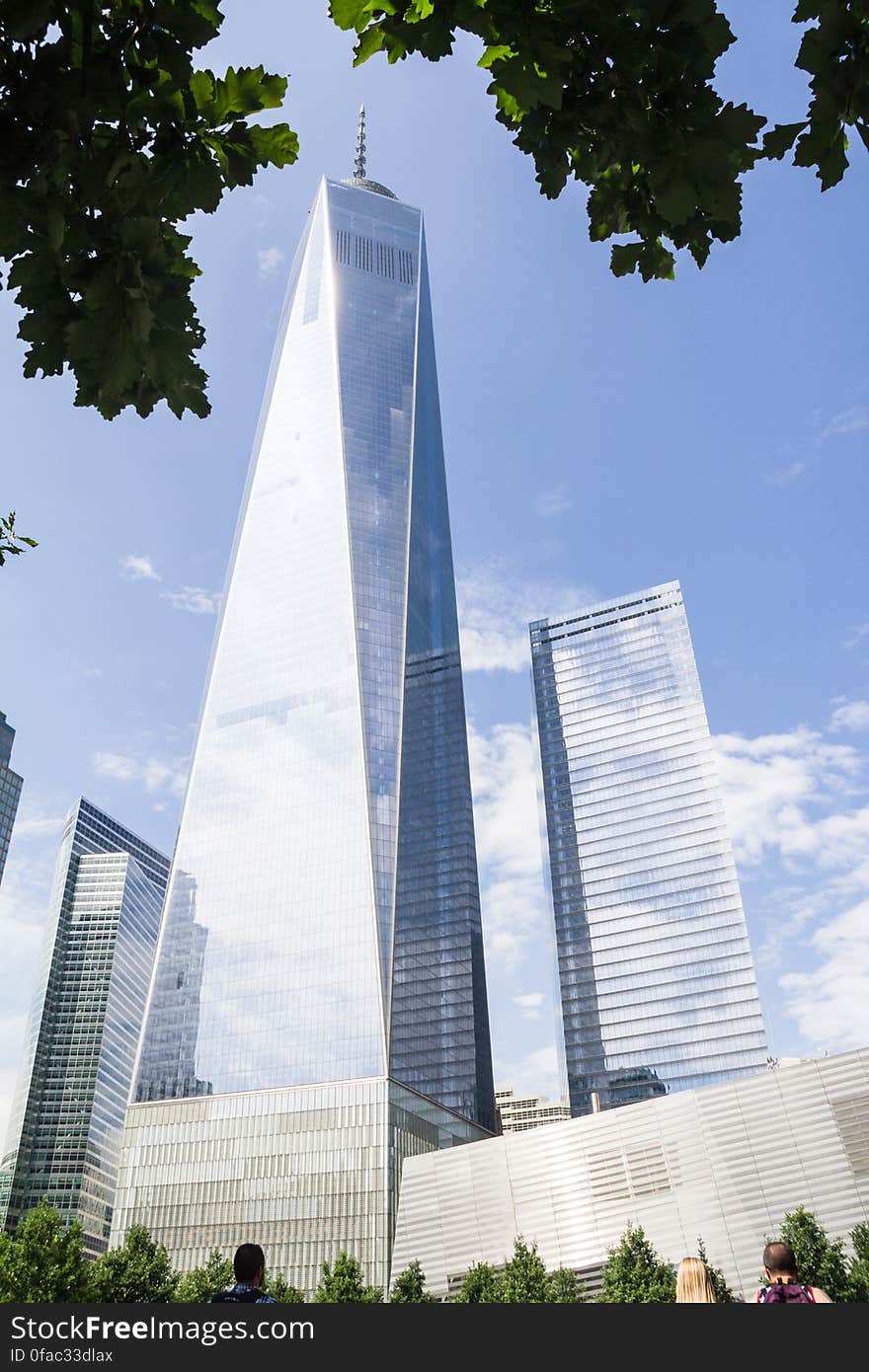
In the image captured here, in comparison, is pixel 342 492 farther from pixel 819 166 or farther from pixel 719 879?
pixel 819 166

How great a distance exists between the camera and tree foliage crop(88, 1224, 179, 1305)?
53312 mm

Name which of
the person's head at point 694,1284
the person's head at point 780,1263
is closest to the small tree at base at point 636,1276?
the person's head at point 694,1284

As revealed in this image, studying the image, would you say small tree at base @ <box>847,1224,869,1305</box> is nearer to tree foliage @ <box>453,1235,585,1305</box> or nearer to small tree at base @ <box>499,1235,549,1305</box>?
tree foliage @ <box>453,1235,585,1305</box>

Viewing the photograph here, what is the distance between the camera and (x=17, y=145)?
3381 mm

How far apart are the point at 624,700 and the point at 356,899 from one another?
222ft

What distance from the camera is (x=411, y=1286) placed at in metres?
60.3

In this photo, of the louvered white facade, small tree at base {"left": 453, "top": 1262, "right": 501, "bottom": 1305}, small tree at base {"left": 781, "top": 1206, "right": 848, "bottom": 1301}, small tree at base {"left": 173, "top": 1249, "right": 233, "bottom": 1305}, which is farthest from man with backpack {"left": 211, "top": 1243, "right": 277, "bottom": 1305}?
the louvered white facade

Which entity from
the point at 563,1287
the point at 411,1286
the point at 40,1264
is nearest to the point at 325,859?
the point at 411,1286

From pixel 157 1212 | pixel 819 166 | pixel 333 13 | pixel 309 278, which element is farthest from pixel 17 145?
pixel 309 278

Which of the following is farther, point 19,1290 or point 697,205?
point 19,1290

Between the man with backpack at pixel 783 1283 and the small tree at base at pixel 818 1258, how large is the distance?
1742 inches

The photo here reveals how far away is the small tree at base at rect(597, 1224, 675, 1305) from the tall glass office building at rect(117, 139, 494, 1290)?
3345 cm

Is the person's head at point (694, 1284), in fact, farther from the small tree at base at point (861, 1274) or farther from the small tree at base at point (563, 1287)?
the small tree at base at point (563, 1287)

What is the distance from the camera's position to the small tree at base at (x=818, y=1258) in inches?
1738
